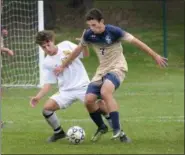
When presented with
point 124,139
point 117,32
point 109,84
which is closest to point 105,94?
point 109,84

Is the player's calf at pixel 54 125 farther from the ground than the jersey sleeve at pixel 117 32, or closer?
closer

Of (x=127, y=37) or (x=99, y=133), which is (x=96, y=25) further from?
(x=99, y=133)

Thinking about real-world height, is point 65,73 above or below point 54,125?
above

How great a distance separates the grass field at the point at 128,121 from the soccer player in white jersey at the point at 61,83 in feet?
0.94

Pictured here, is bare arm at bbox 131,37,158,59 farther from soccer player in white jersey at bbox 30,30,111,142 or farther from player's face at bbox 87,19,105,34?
soccer player in white jersey at bbox 30,30,111,142

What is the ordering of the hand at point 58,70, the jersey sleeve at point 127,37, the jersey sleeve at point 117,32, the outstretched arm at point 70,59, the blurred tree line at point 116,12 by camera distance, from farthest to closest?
the blurred tree line at point 116,12
the hand at point 58,70
the outstretched arm at point 70,59
the jersey sleeve at point 117,32
the jersey sleeve at point 127,37

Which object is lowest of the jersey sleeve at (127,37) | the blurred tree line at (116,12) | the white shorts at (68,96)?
the blurred tree line at (116,12)

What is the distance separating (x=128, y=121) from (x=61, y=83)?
1955mm

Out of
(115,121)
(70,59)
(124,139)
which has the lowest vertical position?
(124,139)

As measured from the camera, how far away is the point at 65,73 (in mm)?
7875

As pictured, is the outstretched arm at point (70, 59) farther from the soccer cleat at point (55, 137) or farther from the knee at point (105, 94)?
the soccer cleat at point (55, 137)

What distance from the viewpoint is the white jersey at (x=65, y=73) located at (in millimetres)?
7875

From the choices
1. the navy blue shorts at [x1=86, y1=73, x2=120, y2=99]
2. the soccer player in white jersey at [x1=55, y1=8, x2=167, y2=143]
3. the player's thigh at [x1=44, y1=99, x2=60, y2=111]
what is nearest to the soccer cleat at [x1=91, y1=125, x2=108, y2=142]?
the soccer player in white jersey at [x1=55, y1=8, x2=167, y2=143]

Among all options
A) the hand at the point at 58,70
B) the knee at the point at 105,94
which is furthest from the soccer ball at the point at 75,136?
the hand at the point at 58,70
